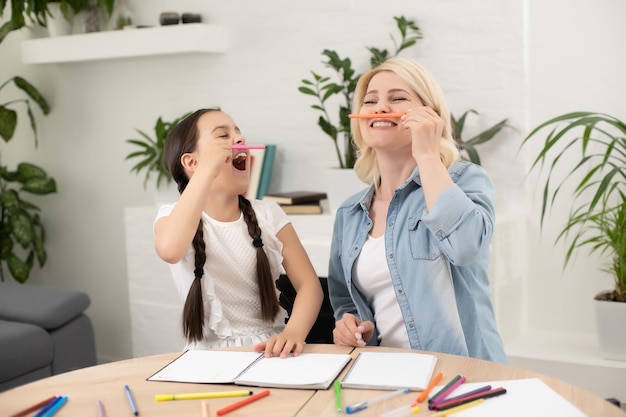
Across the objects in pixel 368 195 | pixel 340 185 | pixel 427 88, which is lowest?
pixel 340 185

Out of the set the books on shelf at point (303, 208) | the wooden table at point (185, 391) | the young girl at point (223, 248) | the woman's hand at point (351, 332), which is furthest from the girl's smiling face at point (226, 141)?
the books on shelf at point (303, 208)

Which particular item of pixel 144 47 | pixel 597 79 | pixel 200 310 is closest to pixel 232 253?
pixel 200 310

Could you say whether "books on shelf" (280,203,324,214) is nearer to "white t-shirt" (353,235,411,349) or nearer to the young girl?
the young girl

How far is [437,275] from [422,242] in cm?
8

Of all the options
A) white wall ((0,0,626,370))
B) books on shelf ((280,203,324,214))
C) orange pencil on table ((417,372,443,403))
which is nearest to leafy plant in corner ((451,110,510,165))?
white wall ((0,0,626,370))

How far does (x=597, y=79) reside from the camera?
277 centimetres

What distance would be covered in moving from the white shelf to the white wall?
5.9 inches

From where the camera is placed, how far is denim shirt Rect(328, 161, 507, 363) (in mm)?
1684

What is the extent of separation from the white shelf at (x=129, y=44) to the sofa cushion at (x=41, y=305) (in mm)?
1111

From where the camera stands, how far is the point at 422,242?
1708 mm

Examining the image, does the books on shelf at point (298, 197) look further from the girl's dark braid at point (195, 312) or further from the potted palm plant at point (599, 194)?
the girl's dark braid at point (195, 312)

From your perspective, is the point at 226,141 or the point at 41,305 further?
the point at 41,305

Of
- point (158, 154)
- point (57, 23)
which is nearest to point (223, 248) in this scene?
point (158, 154)

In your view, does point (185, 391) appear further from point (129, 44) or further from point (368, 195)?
point (129, 44)
